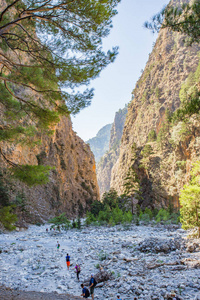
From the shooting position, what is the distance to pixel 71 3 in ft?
18.9

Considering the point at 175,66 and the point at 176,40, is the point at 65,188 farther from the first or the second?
the point at 176,40

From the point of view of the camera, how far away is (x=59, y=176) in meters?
36.1

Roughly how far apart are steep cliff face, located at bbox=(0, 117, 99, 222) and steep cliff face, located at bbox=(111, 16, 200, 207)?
10.8 metres

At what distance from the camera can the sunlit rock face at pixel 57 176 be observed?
22.7 metres

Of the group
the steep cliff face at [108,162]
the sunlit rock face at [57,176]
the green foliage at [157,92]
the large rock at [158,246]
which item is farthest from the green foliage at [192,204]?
the steep cliff face at [108,162]

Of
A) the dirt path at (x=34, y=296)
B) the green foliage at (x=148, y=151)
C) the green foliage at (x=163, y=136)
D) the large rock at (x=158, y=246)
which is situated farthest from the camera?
the green foliage at (x=148, y=151)

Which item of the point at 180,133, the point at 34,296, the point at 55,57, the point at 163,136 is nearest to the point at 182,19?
the point at 55,57

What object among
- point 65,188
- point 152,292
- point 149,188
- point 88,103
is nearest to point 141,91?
point 149,188

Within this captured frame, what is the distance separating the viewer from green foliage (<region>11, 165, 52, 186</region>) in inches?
239

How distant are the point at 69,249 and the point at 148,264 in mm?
5578

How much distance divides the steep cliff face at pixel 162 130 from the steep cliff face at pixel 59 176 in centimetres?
1084

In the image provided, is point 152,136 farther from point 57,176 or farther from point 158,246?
point 158,246

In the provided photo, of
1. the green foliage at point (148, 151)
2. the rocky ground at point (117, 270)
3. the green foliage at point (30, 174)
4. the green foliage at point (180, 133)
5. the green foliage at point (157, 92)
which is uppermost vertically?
the green foliage at point (157, 92)

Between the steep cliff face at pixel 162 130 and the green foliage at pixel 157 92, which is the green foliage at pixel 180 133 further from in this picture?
the green foliage at pixel 157 92
